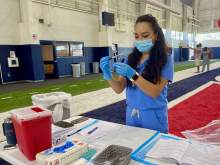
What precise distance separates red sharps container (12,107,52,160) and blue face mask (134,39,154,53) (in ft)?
2.61

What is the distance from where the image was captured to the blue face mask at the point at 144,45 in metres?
1.51

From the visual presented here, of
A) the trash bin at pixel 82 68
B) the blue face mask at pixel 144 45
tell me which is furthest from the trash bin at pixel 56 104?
the trash bin at pixel 82 68

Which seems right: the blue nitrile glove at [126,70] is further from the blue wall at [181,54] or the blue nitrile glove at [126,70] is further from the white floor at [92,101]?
the blue wall at [181,54]

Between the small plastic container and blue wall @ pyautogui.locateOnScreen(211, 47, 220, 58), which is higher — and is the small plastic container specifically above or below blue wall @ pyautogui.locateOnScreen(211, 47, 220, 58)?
below

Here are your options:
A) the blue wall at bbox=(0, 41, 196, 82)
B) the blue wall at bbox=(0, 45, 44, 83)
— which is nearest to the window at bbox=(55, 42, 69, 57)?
the blue wall at bbox=(0, 41, 196, 82)

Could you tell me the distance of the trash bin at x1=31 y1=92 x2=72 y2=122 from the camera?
7.29 feet

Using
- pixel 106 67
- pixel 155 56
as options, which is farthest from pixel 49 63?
pixel 155 56

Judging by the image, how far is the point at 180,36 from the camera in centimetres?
1945

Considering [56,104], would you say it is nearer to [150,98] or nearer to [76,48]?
[150,98]

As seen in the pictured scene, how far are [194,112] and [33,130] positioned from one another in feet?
11.1

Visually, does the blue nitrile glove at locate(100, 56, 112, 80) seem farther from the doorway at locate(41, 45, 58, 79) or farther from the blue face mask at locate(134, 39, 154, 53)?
the doorway at locate(41, 45, 58, 79)

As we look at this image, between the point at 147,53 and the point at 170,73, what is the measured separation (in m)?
0.22

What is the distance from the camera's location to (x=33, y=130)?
1025mm

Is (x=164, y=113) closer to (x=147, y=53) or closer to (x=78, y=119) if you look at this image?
(x=147, y=53)
